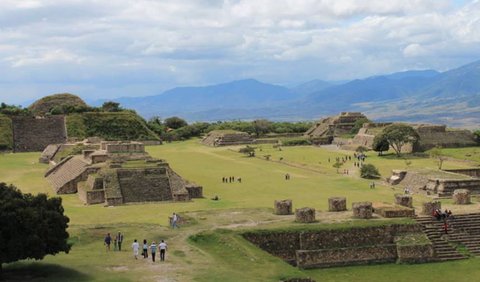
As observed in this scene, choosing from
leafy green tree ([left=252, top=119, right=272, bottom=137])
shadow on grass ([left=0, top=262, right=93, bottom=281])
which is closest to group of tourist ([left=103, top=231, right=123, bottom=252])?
shadow on grass ([left=0, top=262, right=93, bottom=281])

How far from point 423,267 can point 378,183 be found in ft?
77.6

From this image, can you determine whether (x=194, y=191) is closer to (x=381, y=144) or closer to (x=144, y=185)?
(x=144, y=185)

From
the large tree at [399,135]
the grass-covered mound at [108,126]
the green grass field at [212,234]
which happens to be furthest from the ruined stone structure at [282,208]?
the grass-covered mound at [108,126]

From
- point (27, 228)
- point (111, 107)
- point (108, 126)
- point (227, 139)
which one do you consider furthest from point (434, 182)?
point (111, 107)

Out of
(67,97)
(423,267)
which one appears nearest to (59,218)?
(423,267)

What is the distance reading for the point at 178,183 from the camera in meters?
43.7

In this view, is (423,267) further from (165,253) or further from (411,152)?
(411,152)

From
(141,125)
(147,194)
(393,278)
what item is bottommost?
(393,278)

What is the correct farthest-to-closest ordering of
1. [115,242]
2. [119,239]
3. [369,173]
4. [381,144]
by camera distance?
[381,144] → [369,173] → [119,239] → [115,242]

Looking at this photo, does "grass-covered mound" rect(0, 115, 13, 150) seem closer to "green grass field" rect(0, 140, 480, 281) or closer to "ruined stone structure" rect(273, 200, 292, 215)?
"green grass field" rect(0, 140, 480, 281)

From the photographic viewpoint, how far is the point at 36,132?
295 feet

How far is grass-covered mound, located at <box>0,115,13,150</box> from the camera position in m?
82.1

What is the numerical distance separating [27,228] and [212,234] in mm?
9190

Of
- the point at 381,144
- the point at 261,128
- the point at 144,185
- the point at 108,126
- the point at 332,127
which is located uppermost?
the point at 108,126
